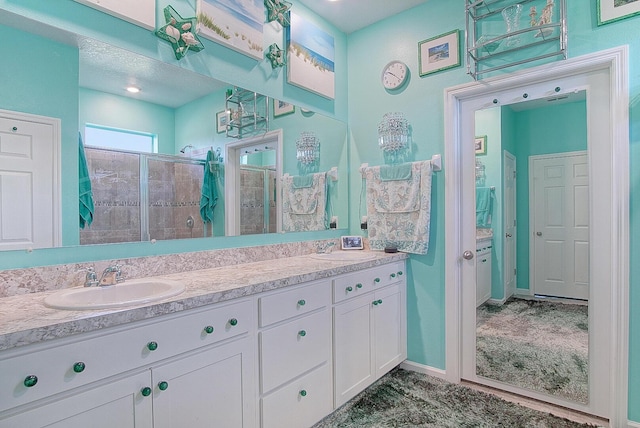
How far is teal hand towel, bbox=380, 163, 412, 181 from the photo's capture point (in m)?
2.56

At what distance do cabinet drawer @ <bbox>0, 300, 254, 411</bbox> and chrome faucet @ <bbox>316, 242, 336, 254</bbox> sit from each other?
127 cm

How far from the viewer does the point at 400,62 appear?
2.66 metres

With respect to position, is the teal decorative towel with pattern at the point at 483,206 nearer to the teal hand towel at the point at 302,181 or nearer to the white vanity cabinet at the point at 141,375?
the teal hand towel at the point at 302,181

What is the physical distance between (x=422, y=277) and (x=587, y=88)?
1555mm

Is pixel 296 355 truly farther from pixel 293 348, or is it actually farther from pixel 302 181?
pixel 302 181

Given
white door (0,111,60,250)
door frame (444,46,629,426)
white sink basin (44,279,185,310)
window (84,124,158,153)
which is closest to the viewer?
white sink basin (44,279,185,310)

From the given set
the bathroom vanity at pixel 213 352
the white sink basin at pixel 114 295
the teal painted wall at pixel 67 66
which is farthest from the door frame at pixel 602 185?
the white sink basin at pixel 114 295

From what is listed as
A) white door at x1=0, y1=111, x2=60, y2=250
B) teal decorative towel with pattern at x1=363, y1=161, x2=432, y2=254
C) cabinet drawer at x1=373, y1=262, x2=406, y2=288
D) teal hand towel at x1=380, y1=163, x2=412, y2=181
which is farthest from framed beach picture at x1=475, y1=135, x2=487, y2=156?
white door at x1=0, y1=111, x2=60, y2=250

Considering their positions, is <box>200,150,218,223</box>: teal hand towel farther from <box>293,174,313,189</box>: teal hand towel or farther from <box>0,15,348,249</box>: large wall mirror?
<box>293,174,313,189</box>: teal hand towel

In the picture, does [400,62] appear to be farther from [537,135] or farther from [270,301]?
[270,301]

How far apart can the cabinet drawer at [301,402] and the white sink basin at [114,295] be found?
2.26ft

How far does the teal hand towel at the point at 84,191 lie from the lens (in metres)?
1.50

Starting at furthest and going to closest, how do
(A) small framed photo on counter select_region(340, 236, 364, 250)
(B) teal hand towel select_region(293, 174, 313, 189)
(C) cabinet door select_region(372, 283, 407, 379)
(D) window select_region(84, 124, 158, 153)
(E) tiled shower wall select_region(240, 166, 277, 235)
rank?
1. (A) small framed photo on counter select_region(340, 236, 364, 250)
2. (B) teal hand towel select_region(293, 174, 313, 189)
3. (C) cabinet door select_region(372, 283, 407, 379)
4. (E) tiled shower wall select_region(240, 166, 277, 235)
5. (D) window select_region(84, 124, 158, 153)

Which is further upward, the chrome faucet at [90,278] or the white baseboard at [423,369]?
the chrome faucet at [90,278]
